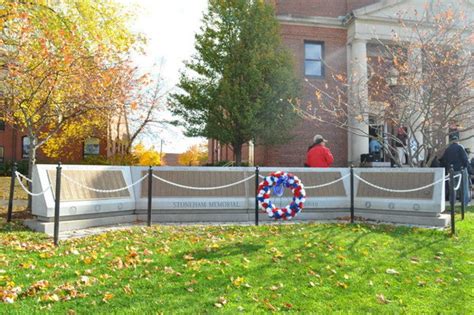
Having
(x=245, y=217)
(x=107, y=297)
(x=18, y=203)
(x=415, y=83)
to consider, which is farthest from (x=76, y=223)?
(x=415, y=83)

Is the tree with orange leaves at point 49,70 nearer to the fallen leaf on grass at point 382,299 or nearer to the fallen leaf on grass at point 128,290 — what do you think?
the fallen leaf on grass at point 128,290

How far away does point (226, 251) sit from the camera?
22.2 feet

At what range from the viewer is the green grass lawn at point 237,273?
470 centimetres

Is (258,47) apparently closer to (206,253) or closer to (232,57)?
(232,57)

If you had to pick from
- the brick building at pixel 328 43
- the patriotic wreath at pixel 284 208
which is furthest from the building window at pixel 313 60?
the patriotic wreath at pixel 284 208

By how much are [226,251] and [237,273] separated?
1092 millimetres

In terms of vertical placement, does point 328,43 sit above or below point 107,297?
above

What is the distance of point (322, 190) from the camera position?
37.3 feet

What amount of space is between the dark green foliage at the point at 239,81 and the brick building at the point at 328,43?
12.8 ft

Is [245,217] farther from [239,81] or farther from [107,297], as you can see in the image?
[239,81]

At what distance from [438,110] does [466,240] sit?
6093 millimetres

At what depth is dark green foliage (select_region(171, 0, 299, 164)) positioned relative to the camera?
772 inches

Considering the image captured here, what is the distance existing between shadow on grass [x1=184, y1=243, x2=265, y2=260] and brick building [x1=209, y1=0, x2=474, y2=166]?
54.9ft

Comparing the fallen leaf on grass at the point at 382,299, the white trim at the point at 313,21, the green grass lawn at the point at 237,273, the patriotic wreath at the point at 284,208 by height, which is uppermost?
the white trim at the point at 313,21
